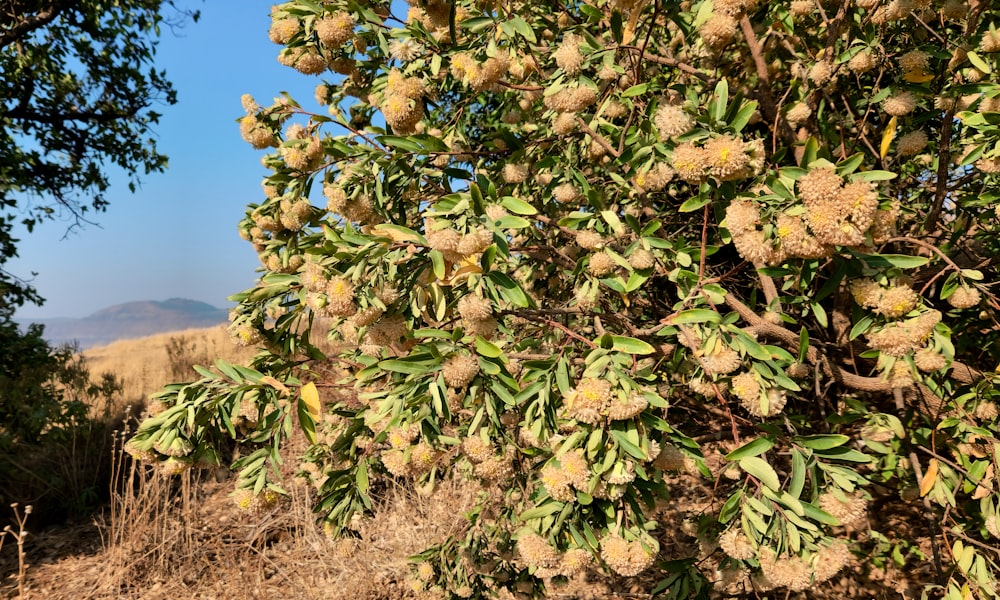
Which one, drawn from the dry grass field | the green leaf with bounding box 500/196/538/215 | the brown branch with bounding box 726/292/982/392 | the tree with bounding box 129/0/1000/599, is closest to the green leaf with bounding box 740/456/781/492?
the tree with bounding box 129/0/1000/599

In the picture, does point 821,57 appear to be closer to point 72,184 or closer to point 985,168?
point 985,168

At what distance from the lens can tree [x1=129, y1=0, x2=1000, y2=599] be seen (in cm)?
128

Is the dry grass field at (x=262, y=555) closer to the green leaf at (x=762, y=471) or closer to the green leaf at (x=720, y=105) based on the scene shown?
the green leaf at (x=762, y=471)

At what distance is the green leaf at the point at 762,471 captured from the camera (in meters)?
1.32

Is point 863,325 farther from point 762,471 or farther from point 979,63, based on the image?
point 979,63

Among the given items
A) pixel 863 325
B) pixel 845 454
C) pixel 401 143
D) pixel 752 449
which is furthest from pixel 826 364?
pixel 401 143

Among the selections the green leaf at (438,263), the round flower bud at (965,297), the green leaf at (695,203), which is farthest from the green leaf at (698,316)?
the round flower bud at (965,297)

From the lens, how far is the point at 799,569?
4.27 ft

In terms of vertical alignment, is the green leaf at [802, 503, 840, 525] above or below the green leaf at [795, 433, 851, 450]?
below

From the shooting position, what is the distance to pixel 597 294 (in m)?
1.70

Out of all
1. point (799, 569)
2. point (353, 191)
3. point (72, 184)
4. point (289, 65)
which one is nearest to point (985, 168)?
point (799, 569)

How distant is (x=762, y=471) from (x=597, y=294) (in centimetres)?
67

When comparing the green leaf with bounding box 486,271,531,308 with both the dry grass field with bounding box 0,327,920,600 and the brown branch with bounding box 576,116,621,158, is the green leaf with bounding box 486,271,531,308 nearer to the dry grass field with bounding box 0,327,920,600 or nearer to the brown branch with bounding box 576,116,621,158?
the brown branch with bounding box 576,116,621,158

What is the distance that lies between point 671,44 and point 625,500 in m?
2.45
